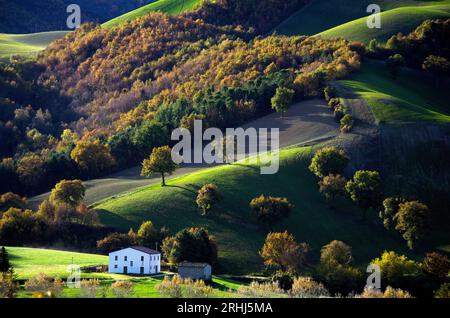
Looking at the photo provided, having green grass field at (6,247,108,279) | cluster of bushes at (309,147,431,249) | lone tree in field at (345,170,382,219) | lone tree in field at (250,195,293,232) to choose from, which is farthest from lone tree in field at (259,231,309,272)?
green grass field at (6,247,108,279)

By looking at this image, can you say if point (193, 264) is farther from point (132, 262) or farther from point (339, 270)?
point (339, 270)

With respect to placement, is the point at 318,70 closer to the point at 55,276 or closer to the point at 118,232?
the point at 118,232

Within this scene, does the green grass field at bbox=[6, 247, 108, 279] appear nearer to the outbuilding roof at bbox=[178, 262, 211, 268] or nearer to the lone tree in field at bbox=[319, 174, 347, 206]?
the outbuilding roof at bbox=[178, 262, 211, 268]

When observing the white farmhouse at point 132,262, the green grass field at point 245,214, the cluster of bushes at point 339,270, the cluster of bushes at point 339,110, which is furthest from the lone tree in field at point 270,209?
the cluster of bushes at point 339,110

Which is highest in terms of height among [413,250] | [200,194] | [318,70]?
[318,70]

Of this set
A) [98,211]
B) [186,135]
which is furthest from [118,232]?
[186,135]

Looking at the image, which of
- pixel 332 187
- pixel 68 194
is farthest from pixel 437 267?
pixel 68 194
